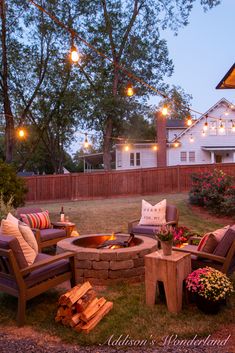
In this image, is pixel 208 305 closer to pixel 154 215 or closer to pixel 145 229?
pixel 145 229

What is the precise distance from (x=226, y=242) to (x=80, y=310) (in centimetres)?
190

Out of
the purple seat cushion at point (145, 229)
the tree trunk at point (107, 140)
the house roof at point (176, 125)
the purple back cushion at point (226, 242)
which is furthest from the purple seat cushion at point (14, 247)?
the house roof at point (176, 125)

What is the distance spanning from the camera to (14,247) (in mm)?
3422

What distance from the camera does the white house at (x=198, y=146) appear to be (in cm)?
2353

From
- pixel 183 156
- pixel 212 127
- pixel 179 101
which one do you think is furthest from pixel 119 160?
pixel 179 101

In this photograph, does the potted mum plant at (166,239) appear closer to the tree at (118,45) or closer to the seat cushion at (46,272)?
the seat cushion at (46,272)

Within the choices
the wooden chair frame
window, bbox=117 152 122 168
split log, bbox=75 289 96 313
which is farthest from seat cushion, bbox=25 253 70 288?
window, bbox=117 152 122 168

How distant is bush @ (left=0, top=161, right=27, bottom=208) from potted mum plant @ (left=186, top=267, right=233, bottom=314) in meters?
6.40

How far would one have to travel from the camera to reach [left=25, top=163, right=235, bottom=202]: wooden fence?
17906 millimetres

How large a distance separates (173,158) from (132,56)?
7657 millimetres

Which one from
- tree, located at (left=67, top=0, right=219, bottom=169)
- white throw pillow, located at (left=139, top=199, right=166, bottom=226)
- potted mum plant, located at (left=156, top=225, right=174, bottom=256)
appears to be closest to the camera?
potted mum plant, located at (left=156, top=225, right=174, bottom=256)

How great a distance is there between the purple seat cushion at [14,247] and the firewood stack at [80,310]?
57 cm

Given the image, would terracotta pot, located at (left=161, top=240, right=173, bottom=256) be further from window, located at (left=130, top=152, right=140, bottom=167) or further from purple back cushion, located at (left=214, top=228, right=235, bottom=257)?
window, located at (left=130, top=152, right=140, bottom=167)

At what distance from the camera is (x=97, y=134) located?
24953 mm
